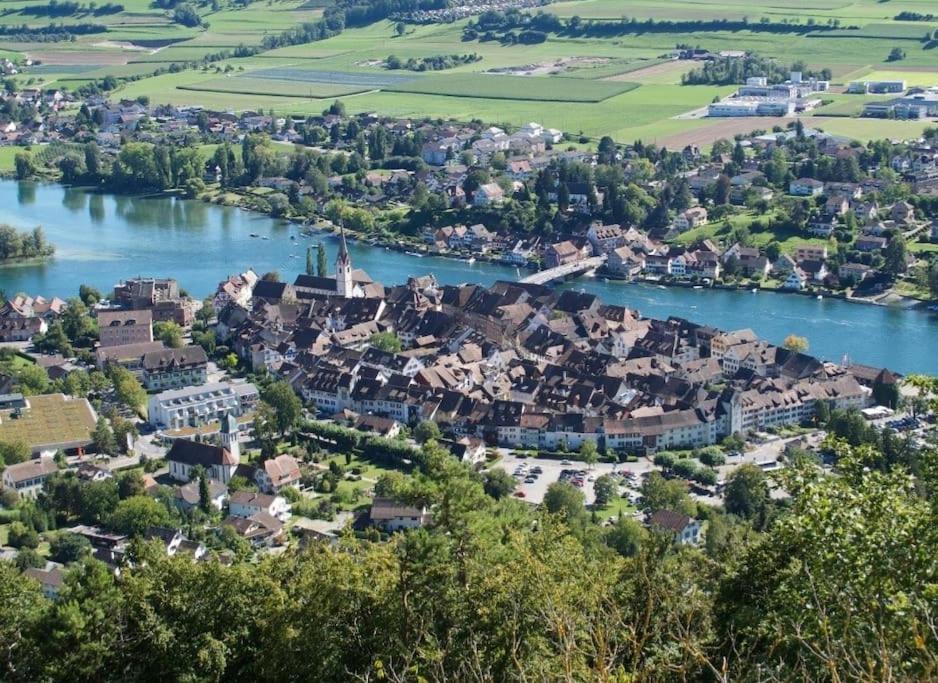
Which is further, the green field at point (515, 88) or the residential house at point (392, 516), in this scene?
the green field at point (515, 88)

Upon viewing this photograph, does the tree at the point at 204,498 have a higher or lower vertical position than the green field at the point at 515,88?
lower

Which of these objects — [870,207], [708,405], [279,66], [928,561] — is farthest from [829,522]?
[279,66]

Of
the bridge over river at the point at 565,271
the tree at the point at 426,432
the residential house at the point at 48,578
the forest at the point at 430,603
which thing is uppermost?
the forest at the point at 430,603

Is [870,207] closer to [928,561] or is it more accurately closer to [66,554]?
[66,554]

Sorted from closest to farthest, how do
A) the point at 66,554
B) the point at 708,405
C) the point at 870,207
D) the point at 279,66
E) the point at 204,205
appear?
the point at 66,554 < the point at 708,405 < the point at 870,207 < the point at 204,205 < the point at 279,66

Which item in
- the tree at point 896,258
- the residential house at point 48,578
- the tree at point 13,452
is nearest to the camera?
the residential house at point 48,578

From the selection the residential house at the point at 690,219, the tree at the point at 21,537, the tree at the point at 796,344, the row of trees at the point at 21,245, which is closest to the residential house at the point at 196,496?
the tree at the point at 21,537

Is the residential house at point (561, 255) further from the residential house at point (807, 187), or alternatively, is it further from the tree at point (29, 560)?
the tree at point (29, 560)
